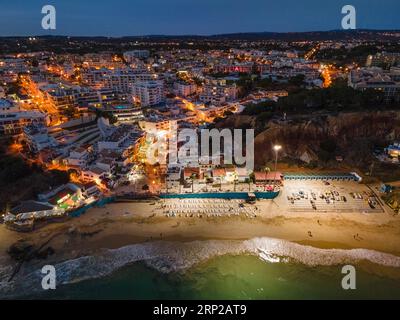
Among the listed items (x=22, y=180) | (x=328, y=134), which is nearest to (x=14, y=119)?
(x=22, y=180)

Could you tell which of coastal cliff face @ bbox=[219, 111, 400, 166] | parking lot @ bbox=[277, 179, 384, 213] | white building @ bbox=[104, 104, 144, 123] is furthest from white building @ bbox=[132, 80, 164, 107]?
parking lot @ bbox=[277, 179, 384, 213]

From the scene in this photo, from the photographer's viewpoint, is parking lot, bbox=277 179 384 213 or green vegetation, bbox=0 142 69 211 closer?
parking lot, bbox=277 179 384 213

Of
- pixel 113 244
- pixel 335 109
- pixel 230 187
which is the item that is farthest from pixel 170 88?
pixel 113 244

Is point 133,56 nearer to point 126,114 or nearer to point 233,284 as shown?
point 126,114

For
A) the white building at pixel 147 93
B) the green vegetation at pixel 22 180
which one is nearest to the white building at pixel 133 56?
the white building at pixel 147 93

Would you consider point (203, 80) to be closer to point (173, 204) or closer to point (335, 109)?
point (335, 109)

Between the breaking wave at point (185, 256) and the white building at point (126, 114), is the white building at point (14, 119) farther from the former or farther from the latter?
the breaking wave at point (185, 256)

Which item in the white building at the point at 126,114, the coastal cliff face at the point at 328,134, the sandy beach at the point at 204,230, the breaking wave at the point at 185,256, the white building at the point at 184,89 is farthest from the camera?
the white building at the point at 184,89

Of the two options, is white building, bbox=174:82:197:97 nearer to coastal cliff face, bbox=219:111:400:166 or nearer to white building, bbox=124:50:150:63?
coastal cliff face, bbox=219:111:400:166

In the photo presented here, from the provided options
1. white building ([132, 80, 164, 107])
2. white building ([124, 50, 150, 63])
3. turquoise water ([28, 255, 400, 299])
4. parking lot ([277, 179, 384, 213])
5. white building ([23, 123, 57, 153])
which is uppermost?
white building ([124, 50, 150, 63])
